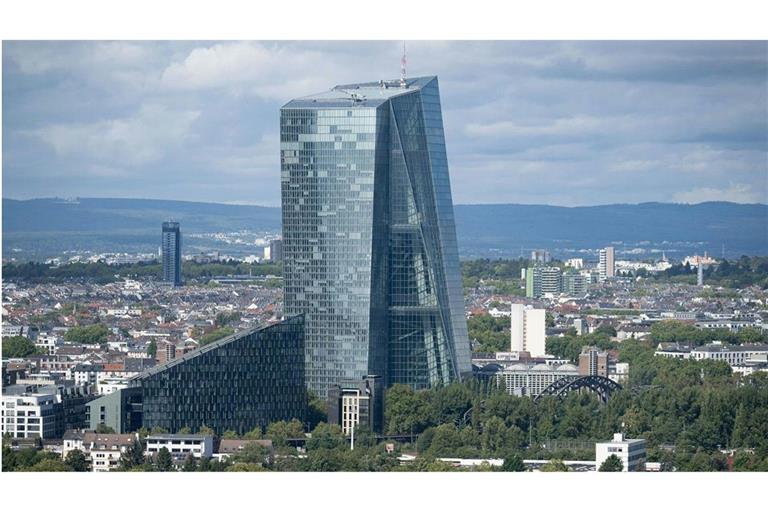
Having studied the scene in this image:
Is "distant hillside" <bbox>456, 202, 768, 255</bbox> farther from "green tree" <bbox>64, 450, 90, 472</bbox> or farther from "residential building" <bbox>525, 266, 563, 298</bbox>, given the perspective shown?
"green tree" <bbox>64, 450, 90, 472</bbox>

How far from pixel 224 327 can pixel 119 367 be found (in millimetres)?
22806

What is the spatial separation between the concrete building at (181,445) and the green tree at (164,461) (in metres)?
1.02

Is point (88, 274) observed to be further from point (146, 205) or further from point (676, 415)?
point (676, 415)

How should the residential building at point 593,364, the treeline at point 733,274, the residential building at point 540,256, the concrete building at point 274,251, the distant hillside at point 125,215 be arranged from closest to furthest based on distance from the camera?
the residential building at point 593,364
the distant hillside at point 125,215
the treeline at point 733,274
the concrete building at point 274,251
the residential building at point 540,256

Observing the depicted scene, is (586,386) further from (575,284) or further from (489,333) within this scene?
(575,284)

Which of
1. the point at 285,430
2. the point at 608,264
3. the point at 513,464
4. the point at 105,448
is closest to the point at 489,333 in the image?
the point at 285,430

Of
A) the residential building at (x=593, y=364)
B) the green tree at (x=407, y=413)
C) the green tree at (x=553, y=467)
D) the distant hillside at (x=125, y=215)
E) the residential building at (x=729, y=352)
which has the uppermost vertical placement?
the distant hillside at (x=125, y=215)

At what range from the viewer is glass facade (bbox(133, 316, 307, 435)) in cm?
6525

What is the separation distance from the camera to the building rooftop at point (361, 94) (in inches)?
3019

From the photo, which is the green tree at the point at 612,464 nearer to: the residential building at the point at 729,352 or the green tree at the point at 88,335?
the residential building at the point at 729,352

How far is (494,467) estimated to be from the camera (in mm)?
58812

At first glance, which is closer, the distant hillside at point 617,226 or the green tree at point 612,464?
the green tree at point 612,464

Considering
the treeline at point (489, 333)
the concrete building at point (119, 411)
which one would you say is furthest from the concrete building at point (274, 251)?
the concrete building at point (119, 411)

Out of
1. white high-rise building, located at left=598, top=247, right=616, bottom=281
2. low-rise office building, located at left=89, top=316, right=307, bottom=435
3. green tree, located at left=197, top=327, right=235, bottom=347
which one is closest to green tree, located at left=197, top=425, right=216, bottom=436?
low-rise office building, located at left=89, top=316, right=307, bottom=435
